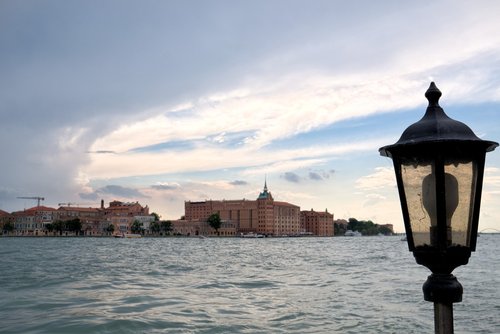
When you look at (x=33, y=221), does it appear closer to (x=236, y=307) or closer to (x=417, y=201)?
(x=236, y=307)

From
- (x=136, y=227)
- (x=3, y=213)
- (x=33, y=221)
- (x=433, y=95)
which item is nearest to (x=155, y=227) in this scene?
(x=136, y=227)

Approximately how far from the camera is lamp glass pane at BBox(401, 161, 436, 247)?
335cm

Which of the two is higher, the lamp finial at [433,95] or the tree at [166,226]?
the lamp finial at [433,95]

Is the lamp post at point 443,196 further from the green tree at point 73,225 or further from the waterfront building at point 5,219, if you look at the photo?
the waterfront building at point 5,219

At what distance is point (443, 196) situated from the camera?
10.7 ft

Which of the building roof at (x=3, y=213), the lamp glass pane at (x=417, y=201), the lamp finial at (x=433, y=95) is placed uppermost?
the building roof at (x=3, y=213)

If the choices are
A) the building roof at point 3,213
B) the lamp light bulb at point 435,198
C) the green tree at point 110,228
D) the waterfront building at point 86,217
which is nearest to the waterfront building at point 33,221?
the waterfront building at point 86,217

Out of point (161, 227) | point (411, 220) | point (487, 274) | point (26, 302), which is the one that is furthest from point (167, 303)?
point (161, 227)

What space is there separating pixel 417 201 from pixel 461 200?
283 mm

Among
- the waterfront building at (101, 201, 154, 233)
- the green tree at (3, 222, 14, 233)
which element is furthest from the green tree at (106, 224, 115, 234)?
the green tree at (3, 222, 14, 233)

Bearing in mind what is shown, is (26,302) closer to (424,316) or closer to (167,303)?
(167,303)

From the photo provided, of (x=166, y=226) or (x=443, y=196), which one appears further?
(x=166, y=226)

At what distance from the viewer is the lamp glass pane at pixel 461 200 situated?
3326mm

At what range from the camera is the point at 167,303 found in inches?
586
